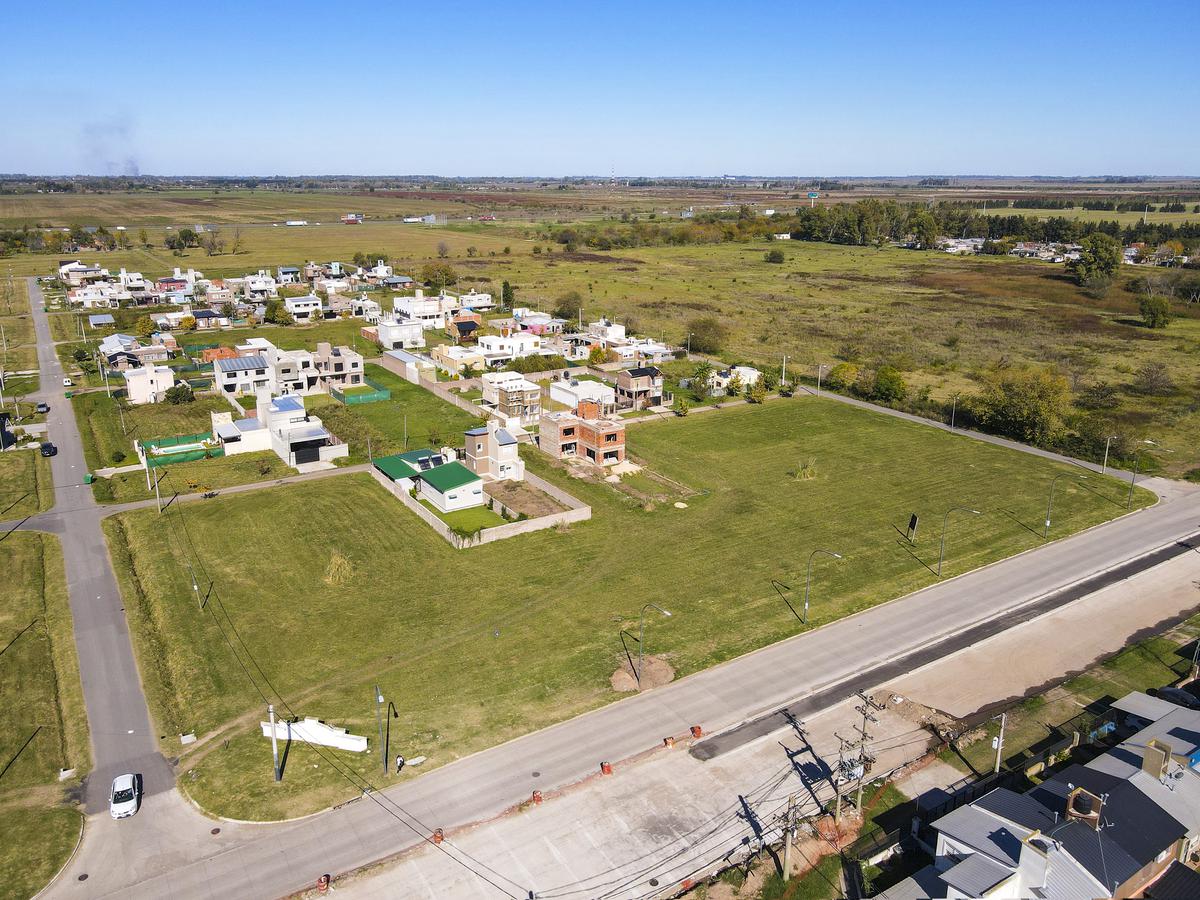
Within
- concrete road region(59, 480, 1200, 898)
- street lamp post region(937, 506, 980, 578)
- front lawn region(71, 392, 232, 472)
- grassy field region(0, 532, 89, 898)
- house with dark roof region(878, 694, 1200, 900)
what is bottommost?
concrete road region(59, 480, 1200, 898)

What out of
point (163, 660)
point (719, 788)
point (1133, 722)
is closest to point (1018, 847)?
point (719, 788)

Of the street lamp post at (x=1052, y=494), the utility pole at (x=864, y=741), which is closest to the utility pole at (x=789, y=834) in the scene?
the utility pole at (x=864, y=741)

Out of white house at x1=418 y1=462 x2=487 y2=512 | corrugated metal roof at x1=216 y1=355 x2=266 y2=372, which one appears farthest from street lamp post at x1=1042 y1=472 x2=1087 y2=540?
corrugated metal roof at x1=216 y1=355 x2=266 y2=372

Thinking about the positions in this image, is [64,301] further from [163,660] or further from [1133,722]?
[1133,722]

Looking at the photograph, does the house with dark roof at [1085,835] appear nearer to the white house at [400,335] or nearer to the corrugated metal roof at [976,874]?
the corrugated metal roof at [976,874]

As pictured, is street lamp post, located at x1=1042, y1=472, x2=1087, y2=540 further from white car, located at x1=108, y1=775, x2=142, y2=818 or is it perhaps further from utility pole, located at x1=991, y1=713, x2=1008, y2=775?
white car, located at x1=108, y1=775, x2=142, y2=818

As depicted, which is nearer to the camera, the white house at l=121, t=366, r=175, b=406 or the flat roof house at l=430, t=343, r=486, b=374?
the white house at l=121, t=366, r=175, b=406
